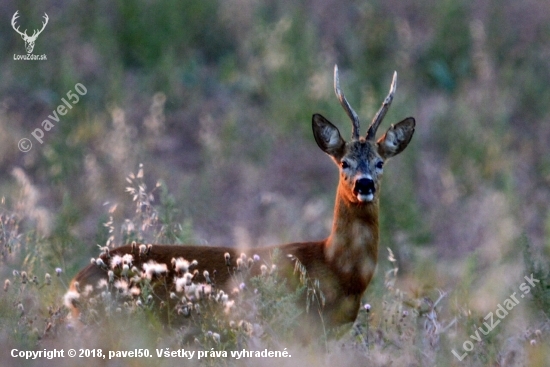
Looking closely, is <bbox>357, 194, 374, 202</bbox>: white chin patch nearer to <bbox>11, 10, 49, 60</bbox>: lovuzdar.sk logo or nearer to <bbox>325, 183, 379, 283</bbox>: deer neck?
<bbox>325, 183, 379, 283</bbox>: deer neck

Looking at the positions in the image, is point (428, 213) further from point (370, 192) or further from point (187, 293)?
point (187, 293)

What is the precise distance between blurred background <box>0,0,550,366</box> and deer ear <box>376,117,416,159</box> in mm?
2801

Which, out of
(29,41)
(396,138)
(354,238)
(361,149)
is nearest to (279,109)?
(29,41)

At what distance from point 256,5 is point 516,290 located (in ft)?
32.5

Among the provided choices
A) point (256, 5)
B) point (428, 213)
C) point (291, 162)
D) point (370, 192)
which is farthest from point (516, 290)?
point (256, 5)

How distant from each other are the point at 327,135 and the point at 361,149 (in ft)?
1.20

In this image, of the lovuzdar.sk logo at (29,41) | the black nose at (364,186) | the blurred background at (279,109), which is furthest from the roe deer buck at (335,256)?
the lovuzdar.sk logo at (29,41)

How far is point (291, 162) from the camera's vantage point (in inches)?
543

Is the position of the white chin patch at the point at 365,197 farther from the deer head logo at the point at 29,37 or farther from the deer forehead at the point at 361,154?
the deer head logo at the point at 29,37

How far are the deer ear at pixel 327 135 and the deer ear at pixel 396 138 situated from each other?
31 cm

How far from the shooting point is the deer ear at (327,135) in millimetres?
7305

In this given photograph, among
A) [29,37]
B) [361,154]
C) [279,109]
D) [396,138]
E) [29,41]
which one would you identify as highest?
[29,37]

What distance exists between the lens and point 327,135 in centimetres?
734

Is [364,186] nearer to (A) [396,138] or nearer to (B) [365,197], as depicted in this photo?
(B) [365,197]
